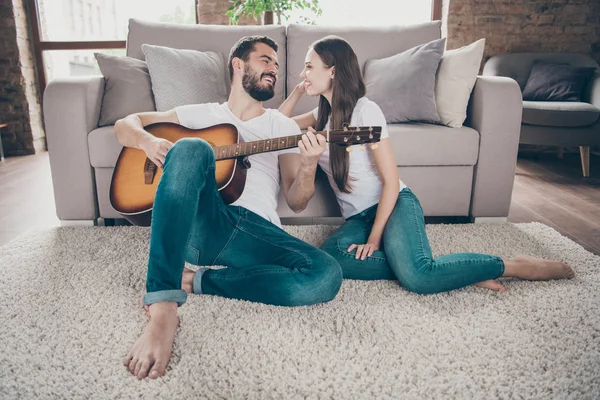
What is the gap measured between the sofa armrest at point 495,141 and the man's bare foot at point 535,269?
0.64 m

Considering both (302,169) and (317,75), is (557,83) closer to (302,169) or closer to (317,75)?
(317,75)

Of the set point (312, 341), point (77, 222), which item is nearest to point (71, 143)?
point (77, 222)

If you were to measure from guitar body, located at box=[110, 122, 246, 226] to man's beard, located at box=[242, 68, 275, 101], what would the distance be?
6.7 inches

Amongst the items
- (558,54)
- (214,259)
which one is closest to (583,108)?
(558,54)

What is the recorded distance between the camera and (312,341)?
1153 mm

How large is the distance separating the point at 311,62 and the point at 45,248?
1.26 meters

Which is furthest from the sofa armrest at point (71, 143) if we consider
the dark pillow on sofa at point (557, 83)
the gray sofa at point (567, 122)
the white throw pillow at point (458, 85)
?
the dark pillow on sofa at point (557, 83)

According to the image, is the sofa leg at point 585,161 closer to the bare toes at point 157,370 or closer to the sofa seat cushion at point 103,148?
the sofa seat cushion at point 103,148

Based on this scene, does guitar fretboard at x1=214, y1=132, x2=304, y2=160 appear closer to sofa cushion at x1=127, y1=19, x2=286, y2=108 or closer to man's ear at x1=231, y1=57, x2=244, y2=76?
man's ear at x1=231, y1=57, x2=244, y2=76

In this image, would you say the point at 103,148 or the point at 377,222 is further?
the point at 103,148

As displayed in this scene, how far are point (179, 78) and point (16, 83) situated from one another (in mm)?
2789

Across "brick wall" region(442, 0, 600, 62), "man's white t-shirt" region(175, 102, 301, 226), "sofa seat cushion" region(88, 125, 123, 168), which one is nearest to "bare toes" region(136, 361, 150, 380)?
"man's white t-shirt" region(175, 102, 301, 226)

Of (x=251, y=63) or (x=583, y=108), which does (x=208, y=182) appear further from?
(x=583, y=108)

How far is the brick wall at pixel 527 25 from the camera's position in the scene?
4.16 metres
